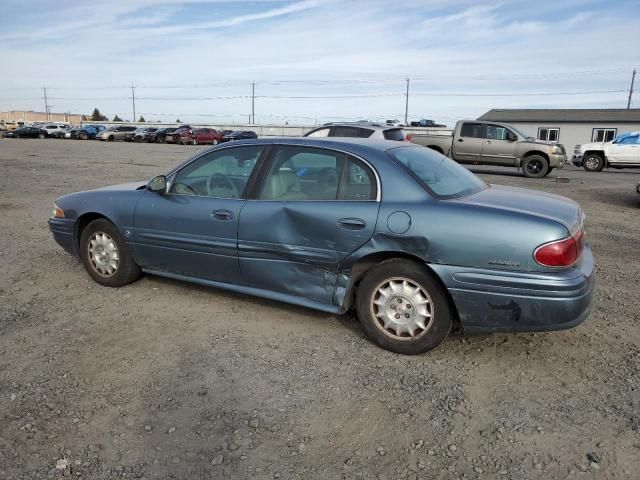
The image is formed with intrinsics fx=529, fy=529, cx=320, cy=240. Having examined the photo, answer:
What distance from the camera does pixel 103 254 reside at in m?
5.02

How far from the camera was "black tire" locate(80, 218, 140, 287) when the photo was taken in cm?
489

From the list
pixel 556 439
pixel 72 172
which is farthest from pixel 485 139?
pixel 556 439

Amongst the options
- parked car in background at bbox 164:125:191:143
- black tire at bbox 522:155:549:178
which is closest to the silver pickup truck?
black tire at bbox 522:155:549:178

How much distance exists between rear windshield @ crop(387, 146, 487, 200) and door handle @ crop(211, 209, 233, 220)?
1.35 metres

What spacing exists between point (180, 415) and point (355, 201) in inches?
72.5

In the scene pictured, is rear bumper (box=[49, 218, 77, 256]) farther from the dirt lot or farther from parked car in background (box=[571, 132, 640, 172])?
parked car in background (box=[571, 132, 640, 172])

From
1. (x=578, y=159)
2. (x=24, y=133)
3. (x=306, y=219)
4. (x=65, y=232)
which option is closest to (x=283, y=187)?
(x=306, y=219)

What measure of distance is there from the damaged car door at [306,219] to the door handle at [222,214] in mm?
118

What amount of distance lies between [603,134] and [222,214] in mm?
40356

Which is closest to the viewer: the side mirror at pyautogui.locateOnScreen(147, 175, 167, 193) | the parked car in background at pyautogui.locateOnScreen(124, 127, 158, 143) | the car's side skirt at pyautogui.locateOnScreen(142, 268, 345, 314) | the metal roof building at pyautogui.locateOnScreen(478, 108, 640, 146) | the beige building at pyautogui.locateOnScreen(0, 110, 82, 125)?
the car's side skirt at pyautogui.locateOnScreen(142, 268, 345, 314)

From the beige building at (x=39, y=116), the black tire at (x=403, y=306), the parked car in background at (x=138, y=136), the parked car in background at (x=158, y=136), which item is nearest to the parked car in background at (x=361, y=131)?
the black tire at (x=403, y=306)

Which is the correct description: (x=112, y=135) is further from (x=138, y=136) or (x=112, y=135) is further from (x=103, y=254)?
(x=103, y=254)

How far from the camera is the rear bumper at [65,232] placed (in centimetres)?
516

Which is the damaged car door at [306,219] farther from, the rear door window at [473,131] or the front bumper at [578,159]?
the front bumper at [578,159]
